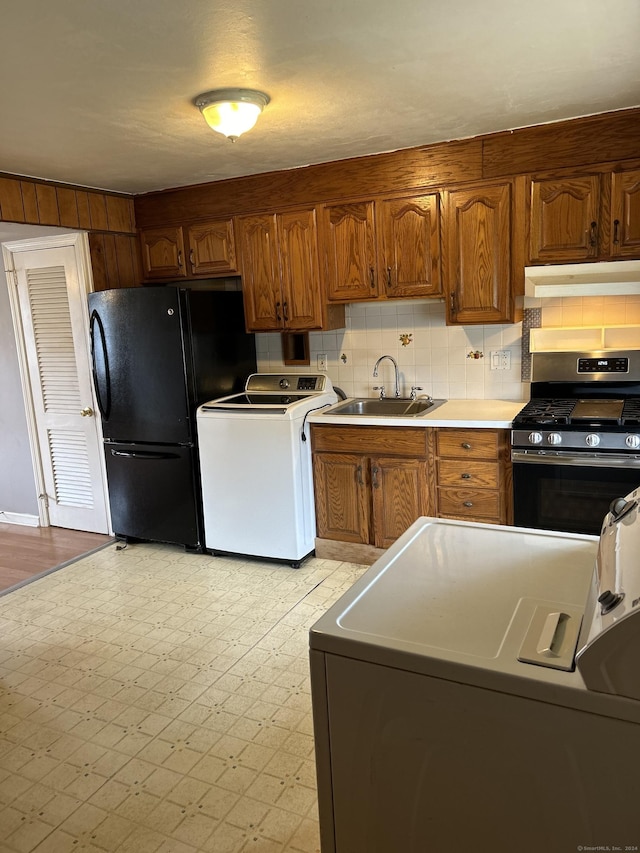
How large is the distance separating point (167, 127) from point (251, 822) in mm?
2722

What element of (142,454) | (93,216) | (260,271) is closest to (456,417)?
(260,271)

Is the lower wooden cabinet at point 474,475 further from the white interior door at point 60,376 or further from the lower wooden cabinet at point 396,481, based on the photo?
the white interior door at point 60,376

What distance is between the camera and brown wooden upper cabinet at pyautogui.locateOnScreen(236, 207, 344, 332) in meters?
3.78

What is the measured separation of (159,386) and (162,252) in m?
1.00

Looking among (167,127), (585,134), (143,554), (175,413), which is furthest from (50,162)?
(585,134)

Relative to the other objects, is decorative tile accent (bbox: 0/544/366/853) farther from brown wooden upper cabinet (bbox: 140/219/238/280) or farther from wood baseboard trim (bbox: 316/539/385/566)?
brown wooden upper cabinet (bbox: 140/219/238/280)

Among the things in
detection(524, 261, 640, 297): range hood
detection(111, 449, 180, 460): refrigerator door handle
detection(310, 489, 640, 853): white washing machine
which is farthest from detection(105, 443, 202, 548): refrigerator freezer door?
detection(310, 489, 640, 853): white washing machine

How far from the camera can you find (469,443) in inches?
130

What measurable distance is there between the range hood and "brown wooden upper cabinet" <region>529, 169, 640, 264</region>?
8 cm

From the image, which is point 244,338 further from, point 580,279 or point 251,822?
point 251,822

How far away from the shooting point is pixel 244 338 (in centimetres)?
433

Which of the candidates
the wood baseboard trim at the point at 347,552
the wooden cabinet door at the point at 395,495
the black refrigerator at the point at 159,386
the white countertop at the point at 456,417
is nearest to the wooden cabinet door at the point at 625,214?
the white countertop at the point at 456,417

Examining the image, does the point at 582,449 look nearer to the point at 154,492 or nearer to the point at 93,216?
the point at 154,492

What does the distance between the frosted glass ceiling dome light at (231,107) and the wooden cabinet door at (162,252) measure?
1755 millimetres
